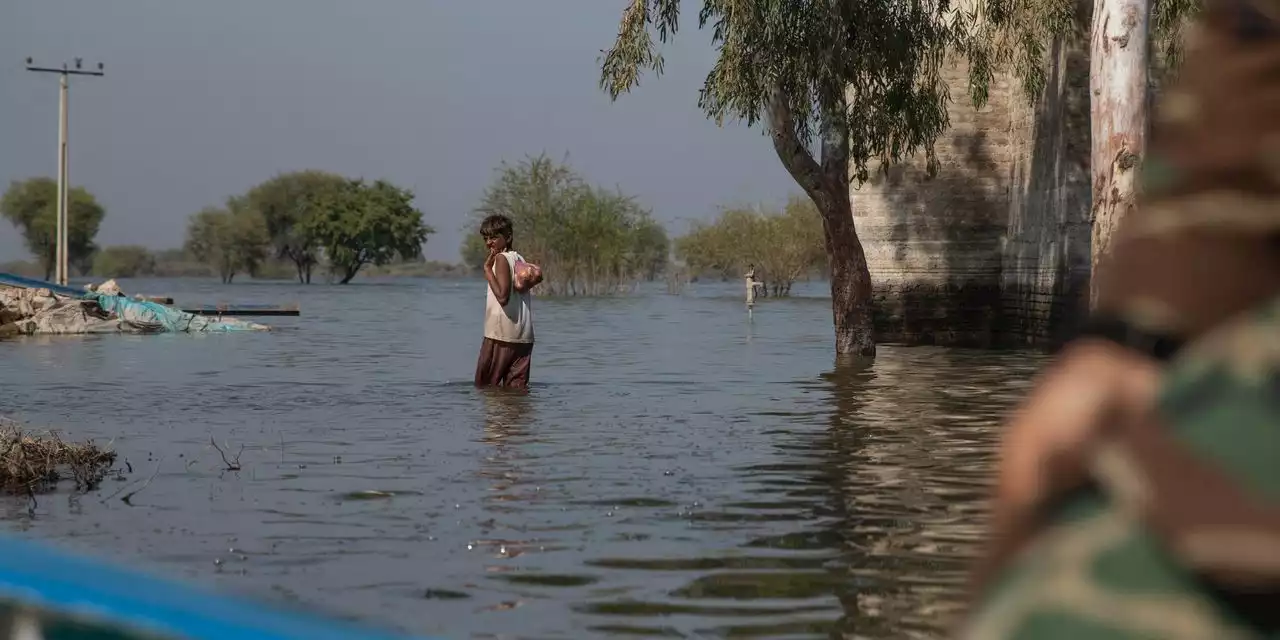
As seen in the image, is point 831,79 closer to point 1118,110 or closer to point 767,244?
point 1118,110

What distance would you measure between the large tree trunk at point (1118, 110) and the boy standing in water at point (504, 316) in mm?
6394

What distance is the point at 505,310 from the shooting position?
14133 millimetres

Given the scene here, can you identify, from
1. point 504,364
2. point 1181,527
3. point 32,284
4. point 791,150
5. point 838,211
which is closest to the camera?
point 1181,527

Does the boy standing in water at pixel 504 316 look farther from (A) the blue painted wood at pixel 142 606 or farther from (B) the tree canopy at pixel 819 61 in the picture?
(A) the blue painted wood at pixel 142 606

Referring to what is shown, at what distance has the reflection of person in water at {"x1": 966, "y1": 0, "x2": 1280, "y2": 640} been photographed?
1063mm

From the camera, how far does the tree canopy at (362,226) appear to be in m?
123

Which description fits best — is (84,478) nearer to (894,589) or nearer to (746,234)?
(894,589)

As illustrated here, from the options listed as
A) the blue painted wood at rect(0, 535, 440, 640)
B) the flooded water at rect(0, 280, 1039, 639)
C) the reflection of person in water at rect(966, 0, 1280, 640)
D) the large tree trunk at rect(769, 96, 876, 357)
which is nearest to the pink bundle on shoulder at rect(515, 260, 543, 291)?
the flooded water at rect(0, 280, 1039, 639)

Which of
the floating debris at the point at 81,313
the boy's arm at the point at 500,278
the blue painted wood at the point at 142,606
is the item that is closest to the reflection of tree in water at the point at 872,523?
the boy's arm at the point at 500,278

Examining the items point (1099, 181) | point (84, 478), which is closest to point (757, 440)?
point (84, 478)

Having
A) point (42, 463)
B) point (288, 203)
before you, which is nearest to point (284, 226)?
point (288, 203)

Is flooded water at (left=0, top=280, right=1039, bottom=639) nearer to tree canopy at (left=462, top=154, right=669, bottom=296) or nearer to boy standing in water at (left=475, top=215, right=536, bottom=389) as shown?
boy standing in water at (left=475, top=215, right=536, bottom=389)

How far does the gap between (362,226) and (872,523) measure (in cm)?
11667

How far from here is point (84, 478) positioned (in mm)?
8430
